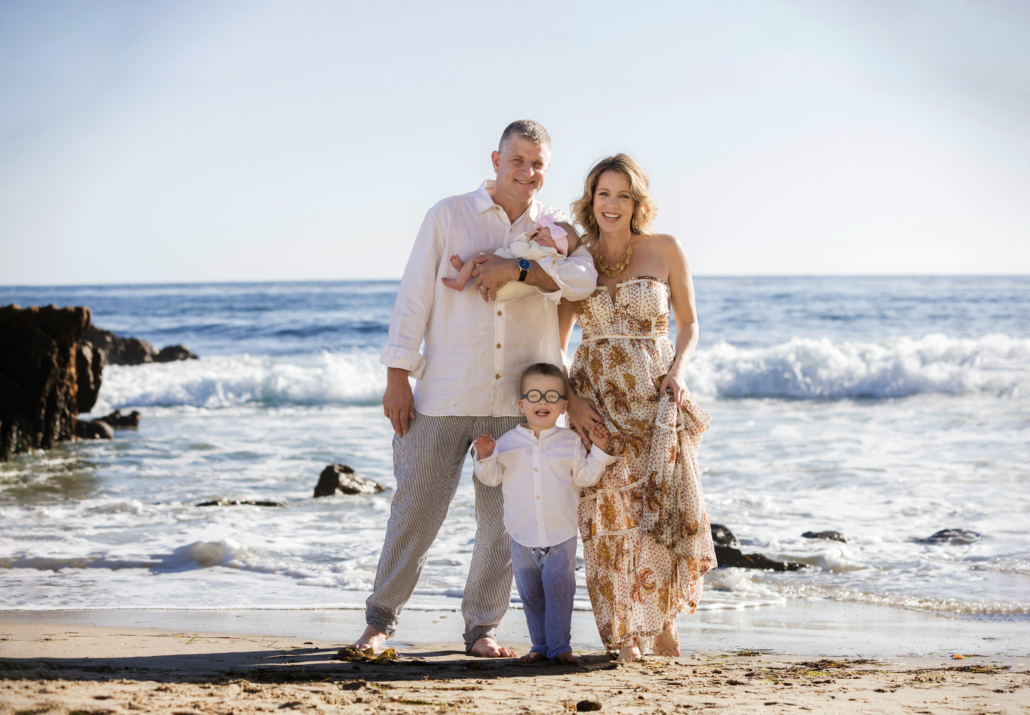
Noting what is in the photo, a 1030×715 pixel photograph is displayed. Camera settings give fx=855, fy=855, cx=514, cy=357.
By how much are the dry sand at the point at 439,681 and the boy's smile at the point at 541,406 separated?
39.1 inches

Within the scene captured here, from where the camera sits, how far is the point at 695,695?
3.14 metres

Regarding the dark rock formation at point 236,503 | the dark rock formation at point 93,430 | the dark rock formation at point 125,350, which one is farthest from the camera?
the dark rock formation at point 125,350

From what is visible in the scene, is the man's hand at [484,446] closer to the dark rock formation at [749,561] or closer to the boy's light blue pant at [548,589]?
the boy's light blue pant at [548,589]

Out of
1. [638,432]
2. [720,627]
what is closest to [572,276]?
[638,432]

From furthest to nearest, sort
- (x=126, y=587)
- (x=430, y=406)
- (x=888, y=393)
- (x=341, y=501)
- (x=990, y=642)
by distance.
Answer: (x=888, y=393), (x=341, y=501), (x=126, y=587), (x=990, y=642), (x=430, y=406)

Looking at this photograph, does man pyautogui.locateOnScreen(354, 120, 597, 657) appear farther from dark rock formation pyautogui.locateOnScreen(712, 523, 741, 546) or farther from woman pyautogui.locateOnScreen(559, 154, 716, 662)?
dark rock formation pyautogui.locateOnScreen(712, 523, 741, 546)

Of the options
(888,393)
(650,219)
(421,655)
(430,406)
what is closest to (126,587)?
(421,655)

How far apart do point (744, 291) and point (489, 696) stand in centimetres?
3521

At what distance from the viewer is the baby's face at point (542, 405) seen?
141 inches

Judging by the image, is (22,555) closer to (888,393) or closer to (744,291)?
(888,393)

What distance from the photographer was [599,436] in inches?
144

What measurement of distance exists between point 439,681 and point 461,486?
16.4 ft

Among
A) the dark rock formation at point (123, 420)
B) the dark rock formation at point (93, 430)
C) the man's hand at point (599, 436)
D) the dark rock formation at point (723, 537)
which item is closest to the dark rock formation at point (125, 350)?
the dark rock formation at point (123, 420)

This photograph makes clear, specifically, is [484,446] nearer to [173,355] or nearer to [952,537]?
[952,537]
